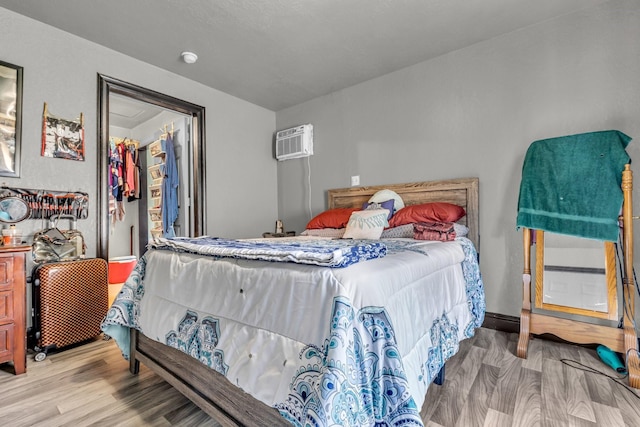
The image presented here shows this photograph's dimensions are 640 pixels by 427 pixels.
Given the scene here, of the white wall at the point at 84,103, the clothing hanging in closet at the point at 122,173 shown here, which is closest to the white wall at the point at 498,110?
the white wall at the point at 84,103

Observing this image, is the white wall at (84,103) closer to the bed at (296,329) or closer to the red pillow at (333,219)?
the red pillow at (333,219)

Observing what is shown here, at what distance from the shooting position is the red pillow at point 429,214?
2359 millimetres

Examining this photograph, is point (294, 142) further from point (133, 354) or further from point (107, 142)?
point (133, 354)

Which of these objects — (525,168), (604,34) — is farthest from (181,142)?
(604,34)

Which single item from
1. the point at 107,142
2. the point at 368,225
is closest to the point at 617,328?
the point at 368,225

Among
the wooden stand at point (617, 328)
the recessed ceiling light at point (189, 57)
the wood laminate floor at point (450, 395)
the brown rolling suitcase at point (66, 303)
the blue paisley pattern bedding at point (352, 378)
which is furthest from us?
the recessed ceiling light at point (189, 57)

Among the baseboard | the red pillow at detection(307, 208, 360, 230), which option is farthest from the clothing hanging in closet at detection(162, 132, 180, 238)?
the baseboard

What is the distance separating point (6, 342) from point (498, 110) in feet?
12.2

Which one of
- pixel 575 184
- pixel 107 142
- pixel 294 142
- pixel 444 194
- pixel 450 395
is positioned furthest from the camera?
pixel 294 142

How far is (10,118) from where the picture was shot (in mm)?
2119

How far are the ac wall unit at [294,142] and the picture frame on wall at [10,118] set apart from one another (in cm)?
239

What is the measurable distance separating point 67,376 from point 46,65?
2.24 metres

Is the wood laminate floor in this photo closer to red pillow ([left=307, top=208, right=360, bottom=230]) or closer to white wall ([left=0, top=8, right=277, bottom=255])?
white wall ([left=0, top=8, right=277, bottom=255])

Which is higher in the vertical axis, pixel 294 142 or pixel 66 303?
pixel 294 142
